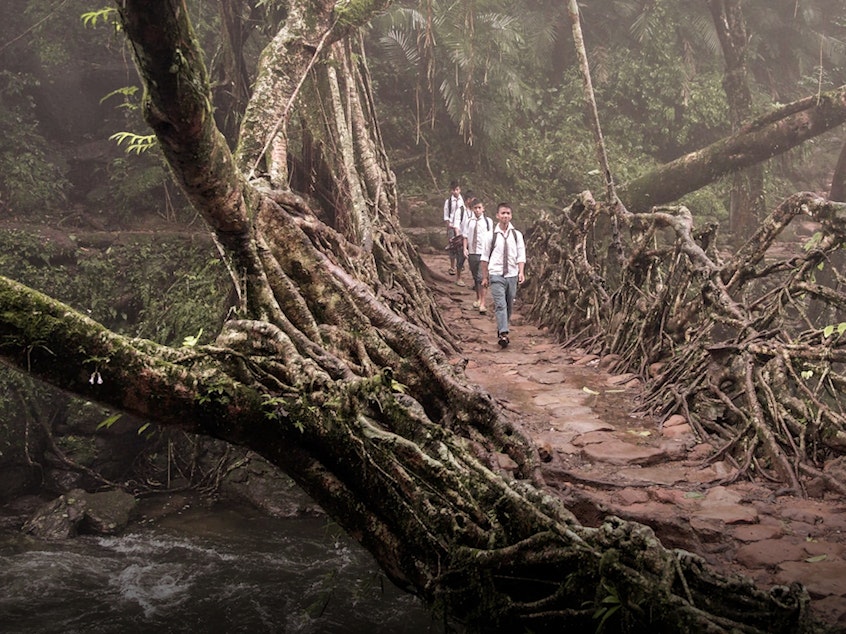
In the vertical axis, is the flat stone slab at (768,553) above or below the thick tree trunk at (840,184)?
below

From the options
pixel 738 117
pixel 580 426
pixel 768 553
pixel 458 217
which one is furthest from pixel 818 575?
pixel 738 117

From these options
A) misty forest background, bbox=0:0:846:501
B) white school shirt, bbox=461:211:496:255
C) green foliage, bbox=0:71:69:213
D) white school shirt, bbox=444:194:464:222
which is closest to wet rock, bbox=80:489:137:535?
misty forest background, bbox=0:0:846:501

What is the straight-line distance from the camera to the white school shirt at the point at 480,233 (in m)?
8.60

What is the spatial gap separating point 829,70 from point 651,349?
1620 cm

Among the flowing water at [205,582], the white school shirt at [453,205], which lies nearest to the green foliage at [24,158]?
the flowing water at [205,582]

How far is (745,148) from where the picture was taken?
11203 millimetres

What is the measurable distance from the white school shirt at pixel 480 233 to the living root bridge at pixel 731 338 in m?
1.22

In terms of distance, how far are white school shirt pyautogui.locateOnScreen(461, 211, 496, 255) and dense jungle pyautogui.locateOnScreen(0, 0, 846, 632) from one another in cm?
93

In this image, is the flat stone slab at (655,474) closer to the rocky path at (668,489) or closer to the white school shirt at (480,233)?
the rocky path at (668,489)

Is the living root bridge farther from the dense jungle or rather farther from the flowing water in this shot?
the flowing water

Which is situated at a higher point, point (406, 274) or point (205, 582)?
point (406, 274)

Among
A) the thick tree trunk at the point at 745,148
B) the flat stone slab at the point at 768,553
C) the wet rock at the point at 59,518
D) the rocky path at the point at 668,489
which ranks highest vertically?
the thick tree trunk at the point at 745,148

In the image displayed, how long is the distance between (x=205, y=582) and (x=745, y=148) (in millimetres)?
9988

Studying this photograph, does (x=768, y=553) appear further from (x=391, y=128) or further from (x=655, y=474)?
(x=391, y=128)
